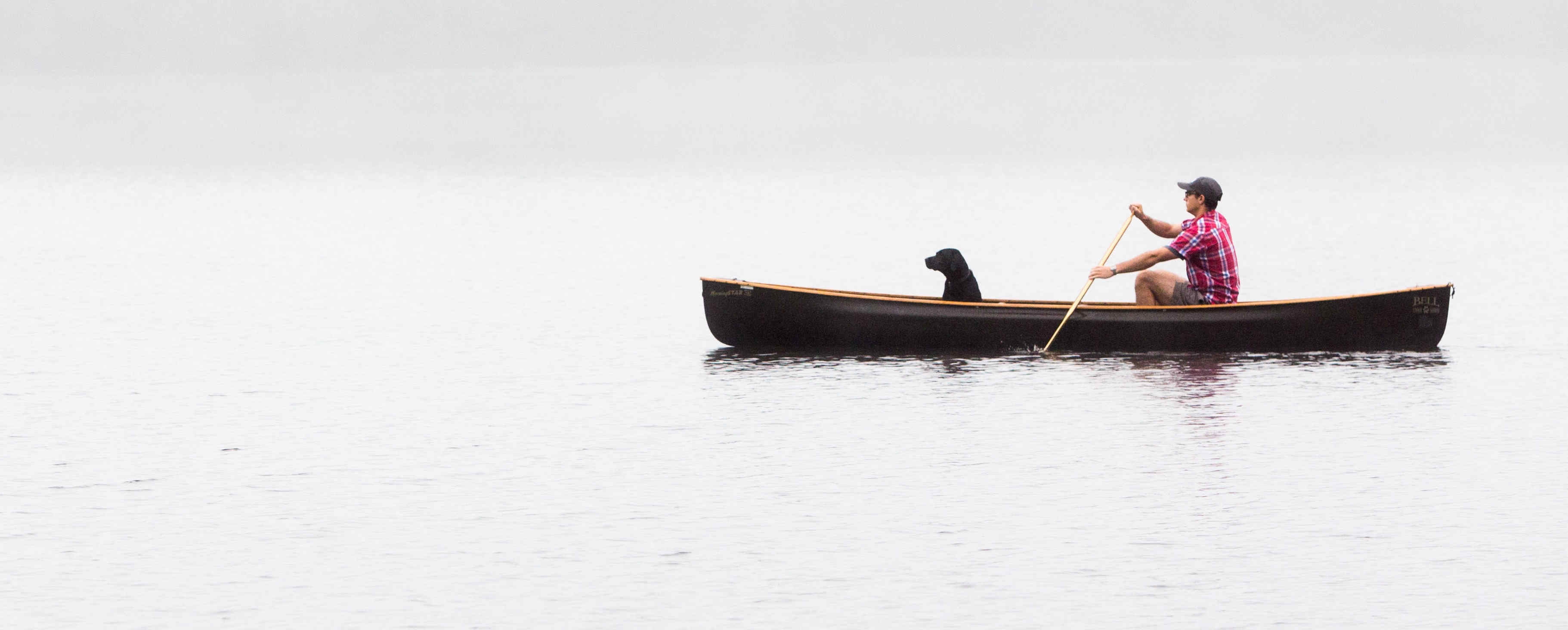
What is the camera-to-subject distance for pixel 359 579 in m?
10.7

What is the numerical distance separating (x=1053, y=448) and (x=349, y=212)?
7119 centimetres

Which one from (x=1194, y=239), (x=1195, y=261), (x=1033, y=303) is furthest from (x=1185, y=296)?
(x=1033, y=303)

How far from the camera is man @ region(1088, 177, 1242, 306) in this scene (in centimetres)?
1961

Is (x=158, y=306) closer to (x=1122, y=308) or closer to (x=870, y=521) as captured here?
(x=1122, y=308)

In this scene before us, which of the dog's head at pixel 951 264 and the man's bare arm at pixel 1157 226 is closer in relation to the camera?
the dog's head at pixel 951 264

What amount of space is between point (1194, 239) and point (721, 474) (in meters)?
7.28

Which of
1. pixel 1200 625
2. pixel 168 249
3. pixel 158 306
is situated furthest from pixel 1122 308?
pixel 168 249

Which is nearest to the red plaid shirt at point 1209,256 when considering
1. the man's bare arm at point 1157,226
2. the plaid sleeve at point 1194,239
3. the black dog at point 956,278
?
the plaid sleeve at point 1194,239

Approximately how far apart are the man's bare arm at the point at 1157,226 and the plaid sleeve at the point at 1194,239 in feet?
0.21

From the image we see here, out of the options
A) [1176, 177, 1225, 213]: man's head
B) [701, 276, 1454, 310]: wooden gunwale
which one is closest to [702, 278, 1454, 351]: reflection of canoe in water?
[701, 276, 1454, 310]: wooden gunwale

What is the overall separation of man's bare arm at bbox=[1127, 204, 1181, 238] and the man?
2cm

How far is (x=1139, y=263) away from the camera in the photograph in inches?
772

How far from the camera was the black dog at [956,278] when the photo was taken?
1944cm

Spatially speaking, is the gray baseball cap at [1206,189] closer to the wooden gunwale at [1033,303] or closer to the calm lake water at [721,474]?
the wooden gunwale at [1033,303]
